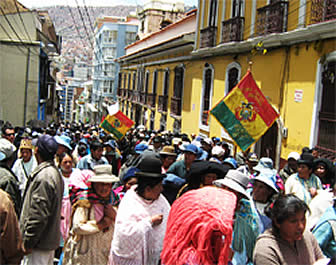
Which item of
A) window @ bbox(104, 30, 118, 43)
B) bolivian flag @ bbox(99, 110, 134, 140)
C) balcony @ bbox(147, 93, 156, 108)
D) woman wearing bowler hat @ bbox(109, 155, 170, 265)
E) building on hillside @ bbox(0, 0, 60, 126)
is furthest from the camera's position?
window @ bbox(104, 30, 118, 43)

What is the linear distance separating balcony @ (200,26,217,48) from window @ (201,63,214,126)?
2.78ft

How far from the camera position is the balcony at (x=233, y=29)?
13297 mm

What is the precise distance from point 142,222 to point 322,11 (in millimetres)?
7435

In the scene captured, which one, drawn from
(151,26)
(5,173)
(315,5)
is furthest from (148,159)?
(151,26)

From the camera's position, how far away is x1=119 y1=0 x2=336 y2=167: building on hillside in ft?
29.6

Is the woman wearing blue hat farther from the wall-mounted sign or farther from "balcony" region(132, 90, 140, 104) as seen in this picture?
"balcony" region(132, 90, 140, 104)

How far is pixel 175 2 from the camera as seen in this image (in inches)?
1547

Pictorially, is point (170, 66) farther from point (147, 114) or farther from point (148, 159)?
point (148, 159)

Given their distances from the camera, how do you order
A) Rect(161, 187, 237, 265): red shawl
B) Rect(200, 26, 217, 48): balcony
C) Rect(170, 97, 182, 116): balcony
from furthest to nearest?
Rect(170, 97, 182, 116): balcony < Rect(200, 26, 217, 48): balcony < Rect(161, 187, 237, 265): red shawl

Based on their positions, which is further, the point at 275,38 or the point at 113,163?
the point at 275,38

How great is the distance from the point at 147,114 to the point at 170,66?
18.3ft

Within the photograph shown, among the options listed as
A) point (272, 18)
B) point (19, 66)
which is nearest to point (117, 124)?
point (272, 18)

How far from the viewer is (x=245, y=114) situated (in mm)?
8219

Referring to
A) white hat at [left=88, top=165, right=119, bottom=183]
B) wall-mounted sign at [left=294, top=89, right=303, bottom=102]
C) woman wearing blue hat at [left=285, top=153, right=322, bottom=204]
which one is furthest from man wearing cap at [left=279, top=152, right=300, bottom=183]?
white hat at [left=88, top=165, right=119, bottom=183]
